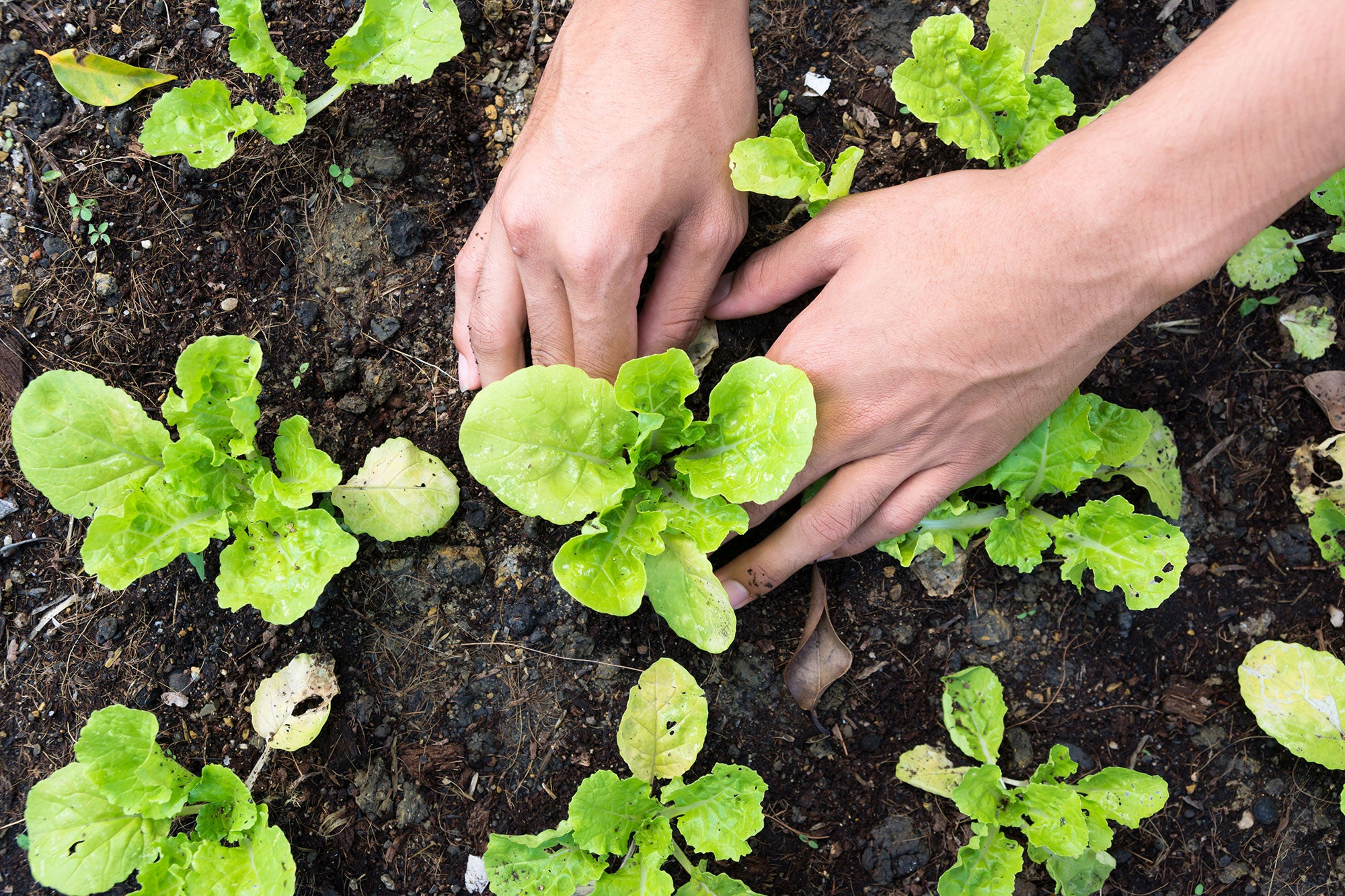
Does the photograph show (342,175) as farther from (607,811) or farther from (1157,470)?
(1157,470)

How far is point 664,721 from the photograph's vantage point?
2.31 metres

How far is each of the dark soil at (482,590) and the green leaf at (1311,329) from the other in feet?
0.17

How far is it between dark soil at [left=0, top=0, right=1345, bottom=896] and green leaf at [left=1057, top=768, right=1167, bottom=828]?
0.21m

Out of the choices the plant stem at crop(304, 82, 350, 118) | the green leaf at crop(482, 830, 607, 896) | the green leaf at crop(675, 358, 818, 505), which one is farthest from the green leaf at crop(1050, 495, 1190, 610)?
the plant stem at crop(304, 82, 350, 118)

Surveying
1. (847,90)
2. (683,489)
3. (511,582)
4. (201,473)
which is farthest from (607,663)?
(847,90)

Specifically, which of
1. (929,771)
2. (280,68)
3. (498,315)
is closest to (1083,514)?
(929,771)

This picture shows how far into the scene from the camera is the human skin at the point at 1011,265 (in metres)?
1.76

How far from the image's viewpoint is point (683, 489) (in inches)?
93.0

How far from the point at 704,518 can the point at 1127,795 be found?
145 cm

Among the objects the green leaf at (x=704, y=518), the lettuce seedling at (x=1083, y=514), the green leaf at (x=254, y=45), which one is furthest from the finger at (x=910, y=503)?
the green leaf at (x=254, y=45)

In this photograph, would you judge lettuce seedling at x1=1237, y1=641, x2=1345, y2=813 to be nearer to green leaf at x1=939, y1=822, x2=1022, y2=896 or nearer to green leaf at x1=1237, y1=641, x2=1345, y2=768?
green leaf at x1=1237, y1=641, x2=1345, y2=768

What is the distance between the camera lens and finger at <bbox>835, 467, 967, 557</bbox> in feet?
7.50

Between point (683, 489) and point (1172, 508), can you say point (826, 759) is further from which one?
point (1172, 508)

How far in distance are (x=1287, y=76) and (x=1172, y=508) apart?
1279mm
